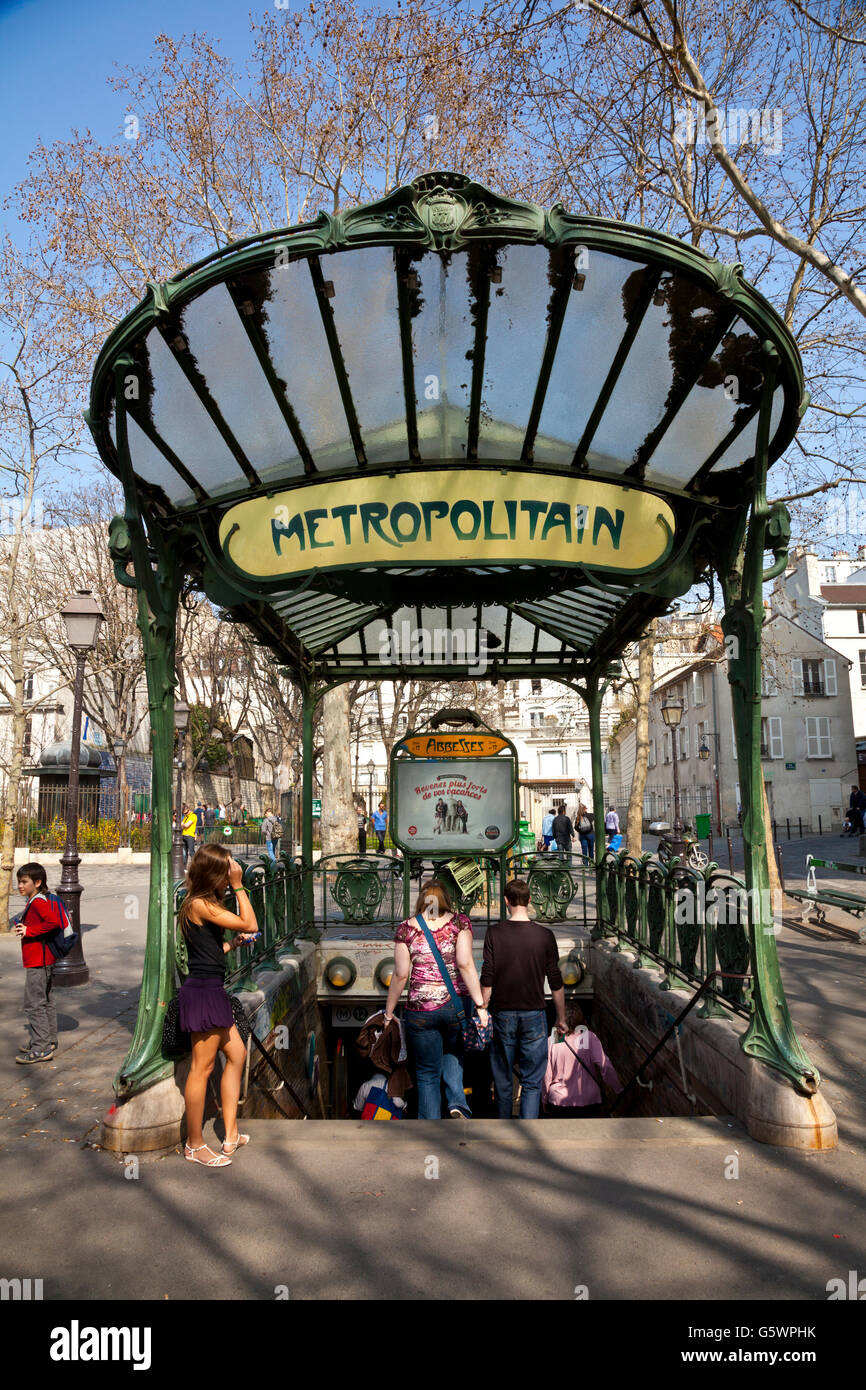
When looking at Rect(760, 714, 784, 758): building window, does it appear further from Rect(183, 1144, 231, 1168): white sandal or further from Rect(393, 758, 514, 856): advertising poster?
Rect(183, 1144, 231, 1168): white sandal

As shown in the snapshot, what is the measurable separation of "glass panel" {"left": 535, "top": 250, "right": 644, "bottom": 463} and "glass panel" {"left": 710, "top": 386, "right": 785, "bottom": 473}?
932mm

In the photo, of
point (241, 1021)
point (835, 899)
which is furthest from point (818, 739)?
point (241, 1021)

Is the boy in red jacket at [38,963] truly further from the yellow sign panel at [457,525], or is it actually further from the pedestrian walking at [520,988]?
the pedestrian walking at [520,988]

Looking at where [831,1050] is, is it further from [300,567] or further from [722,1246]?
[300,567]

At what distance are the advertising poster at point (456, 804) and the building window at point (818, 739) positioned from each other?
117 ft

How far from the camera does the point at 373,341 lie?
16.6ft

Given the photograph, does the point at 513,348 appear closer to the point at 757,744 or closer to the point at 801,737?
the point at 757,744

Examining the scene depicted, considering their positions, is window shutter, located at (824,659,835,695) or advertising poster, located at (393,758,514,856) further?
window shutter, located at (824,659,835,695)

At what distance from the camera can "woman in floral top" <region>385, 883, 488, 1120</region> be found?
5.82 m

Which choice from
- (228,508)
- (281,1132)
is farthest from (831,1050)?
(228,508)

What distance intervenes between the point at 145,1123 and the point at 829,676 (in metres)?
42.8

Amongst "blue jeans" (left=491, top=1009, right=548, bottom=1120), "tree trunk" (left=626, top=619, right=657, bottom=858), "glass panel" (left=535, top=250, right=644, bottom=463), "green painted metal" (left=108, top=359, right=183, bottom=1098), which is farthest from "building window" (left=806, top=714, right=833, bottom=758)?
"green painted metal" (left=108, top=359, right=183, bottom=1098)

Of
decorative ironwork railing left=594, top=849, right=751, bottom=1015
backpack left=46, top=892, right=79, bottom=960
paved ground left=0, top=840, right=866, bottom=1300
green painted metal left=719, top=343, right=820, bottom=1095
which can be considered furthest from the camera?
backpack left=46, top=892, right=79, bottom=960

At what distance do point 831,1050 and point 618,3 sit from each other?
1043 centimetres
